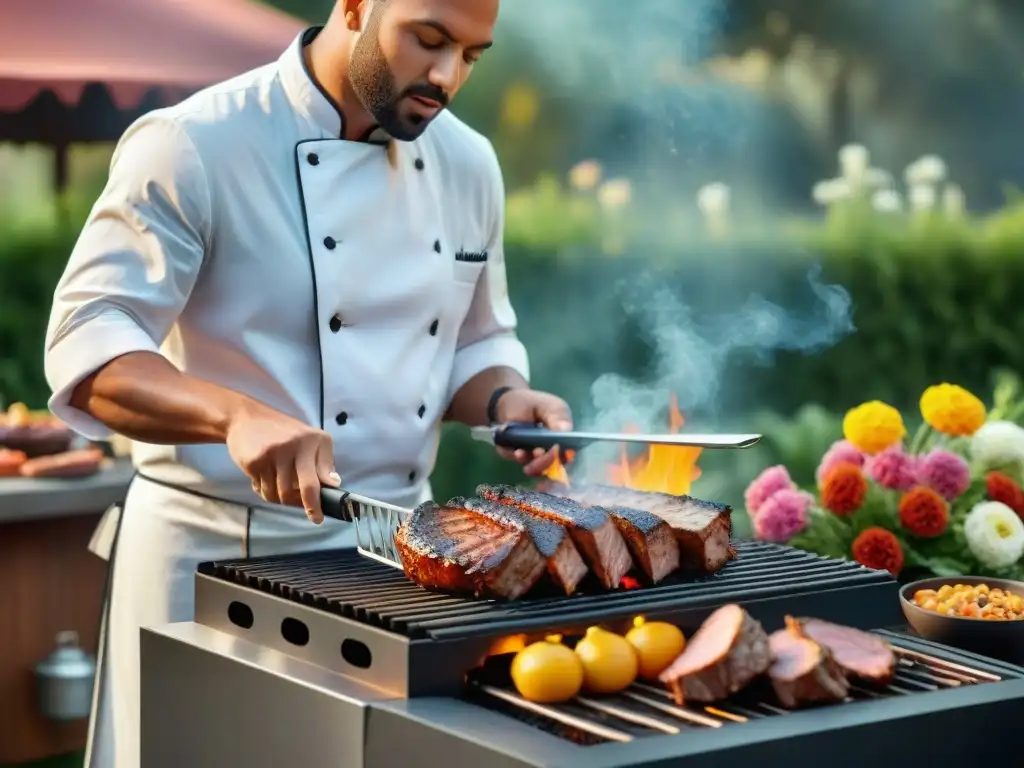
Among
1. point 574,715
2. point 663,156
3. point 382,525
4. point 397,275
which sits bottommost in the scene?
point 574,715

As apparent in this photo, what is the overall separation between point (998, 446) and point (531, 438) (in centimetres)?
126

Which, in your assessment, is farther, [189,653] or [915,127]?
[915,127]

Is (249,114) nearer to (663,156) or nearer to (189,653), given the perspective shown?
(189,653)

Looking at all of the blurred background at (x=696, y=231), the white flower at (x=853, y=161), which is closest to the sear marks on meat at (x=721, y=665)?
the blurred background at (x=696, y=231)

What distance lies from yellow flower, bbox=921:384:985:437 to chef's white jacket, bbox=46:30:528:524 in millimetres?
1197

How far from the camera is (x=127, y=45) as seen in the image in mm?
6297

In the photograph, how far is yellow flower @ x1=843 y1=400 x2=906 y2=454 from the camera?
356 cm

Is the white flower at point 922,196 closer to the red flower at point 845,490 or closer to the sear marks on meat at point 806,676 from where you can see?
the red flower at point 845,490

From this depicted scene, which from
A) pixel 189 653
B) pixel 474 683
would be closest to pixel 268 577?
pixel 189 653

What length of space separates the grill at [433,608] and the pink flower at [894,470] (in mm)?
719

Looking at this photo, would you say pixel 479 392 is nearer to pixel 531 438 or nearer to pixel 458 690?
pixel 531 438

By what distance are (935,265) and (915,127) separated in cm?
164

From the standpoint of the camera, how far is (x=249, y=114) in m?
3.15

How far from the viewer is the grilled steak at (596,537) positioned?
2439mm
